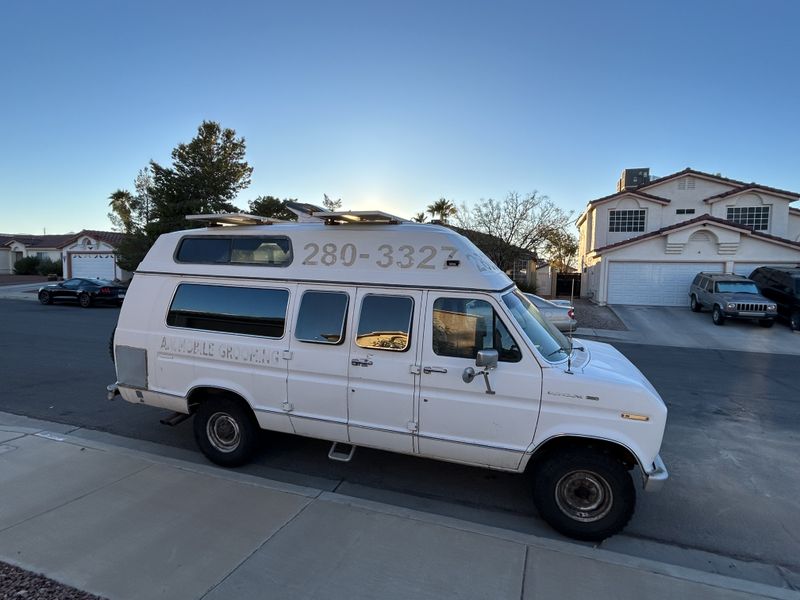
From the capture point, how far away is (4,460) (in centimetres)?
441

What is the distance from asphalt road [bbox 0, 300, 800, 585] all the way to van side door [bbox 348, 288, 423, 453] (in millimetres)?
670

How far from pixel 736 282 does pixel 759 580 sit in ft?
61.7

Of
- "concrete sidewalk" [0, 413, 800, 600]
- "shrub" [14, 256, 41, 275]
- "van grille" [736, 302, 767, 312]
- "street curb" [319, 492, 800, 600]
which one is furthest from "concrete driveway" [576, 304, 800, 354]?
"shrub" [14, 256, 41, 275]

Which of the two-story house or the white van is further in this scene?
the two-story house

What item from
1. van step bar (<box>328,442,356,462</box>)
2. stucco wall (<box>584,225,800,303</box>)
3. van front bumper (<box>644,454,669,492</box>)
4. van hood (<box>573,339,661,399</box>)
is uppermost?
stucco wall (<box>584,225,800,303</box>)

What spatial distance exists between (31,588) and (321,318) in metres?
2.59

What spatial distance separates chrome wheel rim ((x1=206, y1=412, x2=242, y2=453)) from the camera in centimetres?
452

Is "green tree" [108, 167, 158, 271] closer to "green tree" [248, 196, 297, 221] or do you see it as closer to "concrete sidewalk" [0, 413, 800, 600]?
"green tree" [248, 196, 297, 221]

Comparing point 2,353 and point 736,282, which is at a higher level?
point 736,282

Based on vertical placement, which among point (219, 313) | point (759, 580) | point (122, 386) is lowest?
point (759, 580)

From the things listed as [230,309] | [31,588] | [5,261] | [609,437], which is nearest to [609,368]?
[609,437]

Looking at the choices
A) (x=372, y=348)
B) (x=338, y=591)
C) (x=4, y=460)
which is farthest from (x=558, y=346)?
(x=4, y=460)

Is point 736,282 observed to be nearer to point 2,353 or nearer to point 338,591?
point 338,591

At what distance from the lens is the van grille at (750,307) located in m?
16.5
